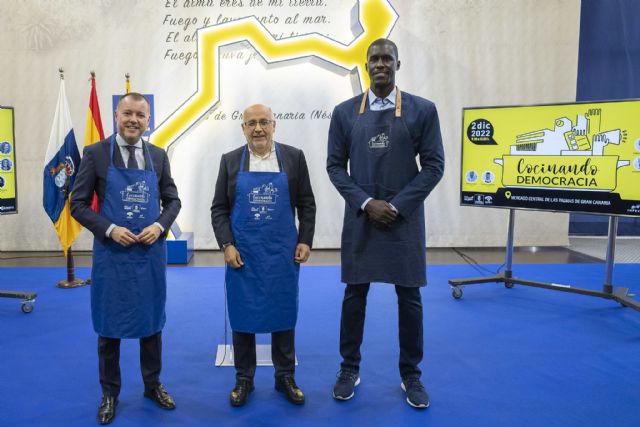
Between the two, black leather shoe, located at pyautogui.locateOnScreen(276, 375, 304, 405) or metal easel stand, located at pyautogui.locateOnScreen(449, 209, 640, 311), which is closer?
black leather shoe, located at pyautogui.locateOnScreen(276, 375, 304, 405)

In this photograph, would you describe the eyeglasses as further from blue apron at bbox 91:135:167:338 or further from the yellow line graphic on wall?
Answer: the yellow line graphic on wall

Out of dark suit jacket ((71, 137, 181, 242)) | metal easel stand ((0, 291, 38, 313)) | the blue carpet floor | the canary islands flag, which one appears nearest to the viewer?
dark suit jacket ((71, 137, 181, 242))

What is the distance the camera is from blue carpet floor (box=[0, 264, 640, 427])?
6.89ft

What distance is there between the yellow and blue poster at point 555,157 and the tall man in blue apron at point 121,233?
9.30 feet

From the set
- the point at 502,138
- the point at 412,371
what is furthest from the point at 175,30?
the point at 412,371

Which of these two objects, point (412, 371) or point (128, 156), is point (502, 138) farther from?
point (128, 156)

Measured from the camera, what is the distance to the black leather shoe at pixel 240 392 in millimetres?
2162

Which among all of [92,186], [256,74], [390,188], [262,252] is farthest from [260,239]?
[256,74]

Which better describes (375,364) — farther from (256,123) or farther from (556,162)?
(556,162)

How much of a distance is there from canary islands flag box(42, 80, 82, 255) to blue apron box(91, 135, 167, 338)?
7.53ft

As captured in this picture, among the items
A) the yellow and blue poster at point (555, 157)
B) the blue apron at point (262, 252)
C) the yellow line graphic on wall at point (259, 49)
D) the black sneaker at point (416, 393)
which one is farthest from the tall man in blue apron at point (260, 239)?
the yellow line graphic on wall at point (259, 49)

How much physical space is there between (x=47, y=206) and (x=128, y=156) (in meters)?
2.38

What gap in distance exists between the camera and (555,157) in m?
3.77

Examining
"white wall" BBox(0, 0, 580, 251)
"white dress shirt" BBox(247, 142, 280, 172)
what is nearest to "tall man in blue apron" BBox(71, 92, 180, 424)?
"white dress shirt" BBox(247, 142, 280, 172)
